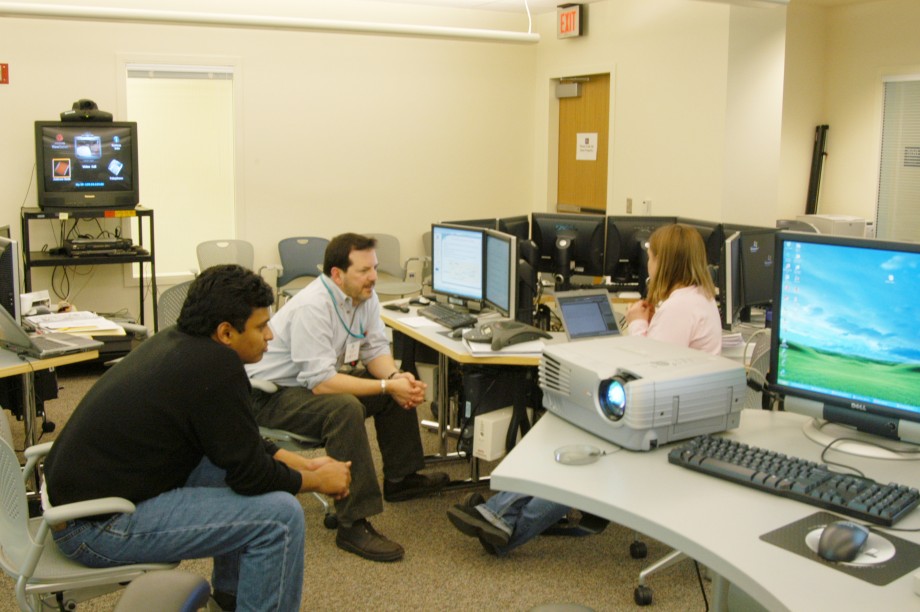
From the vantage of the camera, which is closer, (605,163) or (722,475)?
(722,475)

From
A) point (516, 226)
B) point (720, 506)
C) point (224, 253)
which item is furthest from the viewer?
point (224, 253)

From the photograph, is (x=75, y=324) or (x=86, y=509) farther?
(x=75, y=324)

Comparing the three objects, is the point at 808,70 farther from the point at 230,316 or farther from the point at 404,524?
the point at 230,316

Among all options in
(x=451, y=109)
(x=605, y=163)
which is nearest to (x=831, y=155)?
(x=605, y=163)

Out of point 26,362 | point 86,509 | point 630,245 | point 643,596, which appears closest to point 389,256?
point 630,245

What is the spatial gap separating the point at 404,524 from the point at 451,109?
15.3 feet

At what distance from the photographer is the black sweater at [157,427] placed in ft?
7.48

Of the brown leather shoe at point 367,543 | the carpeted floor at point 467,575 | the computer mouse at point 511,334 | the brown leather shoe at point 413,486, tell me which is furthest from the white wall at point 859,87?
the brown leather shoe at point 367,543

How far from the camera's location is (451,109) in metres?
7.71

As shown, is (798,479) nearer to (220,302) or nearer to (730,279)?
(220,302)

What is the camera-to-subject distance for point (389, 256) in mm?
7406

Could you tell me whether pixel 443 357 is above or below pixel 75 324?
below

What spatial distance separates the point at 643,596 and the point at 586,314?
101 centimetres

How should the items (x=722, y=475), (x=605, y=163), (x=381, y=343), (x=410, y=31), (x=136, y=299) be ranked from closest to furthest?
(x=722, y=475)
(x=381, y=343)
(x=410, y=31)
(x=136, y=299)
(x=605, y=163)
